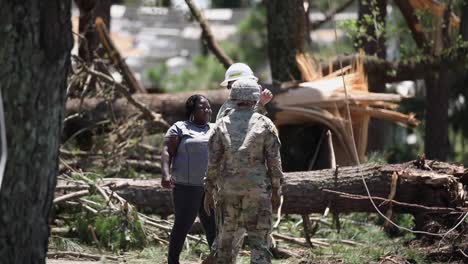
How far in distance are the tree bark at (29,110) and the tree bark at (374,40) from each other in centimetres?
857

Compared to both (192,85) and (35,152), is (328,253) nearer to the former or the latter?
(35,152)

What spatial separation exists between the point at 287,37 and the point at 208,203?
23.2ft

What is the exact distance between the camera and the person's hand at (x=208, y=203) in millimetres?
8556

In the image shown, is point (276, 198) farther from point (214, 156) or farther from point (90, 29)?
point (90, 29)

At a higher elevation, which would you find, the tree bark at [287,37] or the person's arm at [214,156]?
the tree bark at [287,37]

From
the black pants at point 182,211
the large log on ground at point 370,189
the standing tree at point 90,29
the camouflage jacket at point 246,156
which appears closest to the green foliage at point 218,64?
the standing tree at point 90,29

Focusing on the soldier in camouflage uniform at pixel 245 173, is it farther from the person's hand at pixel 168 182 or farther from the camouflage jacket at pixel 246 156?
the person's hand at pixel 168 182

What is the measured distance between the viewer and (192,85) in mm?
29219

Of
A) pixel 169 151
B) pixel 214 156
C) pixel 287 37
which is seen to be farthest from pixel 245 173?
pixel 287 37

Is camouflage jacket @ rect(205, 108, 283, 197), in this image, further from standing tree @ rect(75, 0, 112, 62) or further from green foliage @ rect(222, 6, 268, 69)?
green foliage @ rect(222, 6, 268, 69)

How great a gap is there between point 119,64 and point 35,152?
8694mm

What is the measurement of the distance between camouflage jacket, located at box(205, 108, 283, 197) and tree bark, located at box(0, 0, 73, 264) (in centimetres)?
178

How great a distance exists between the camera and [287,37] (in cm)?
1537

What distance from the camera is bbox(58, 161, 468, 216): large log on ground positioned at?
1093 cm
